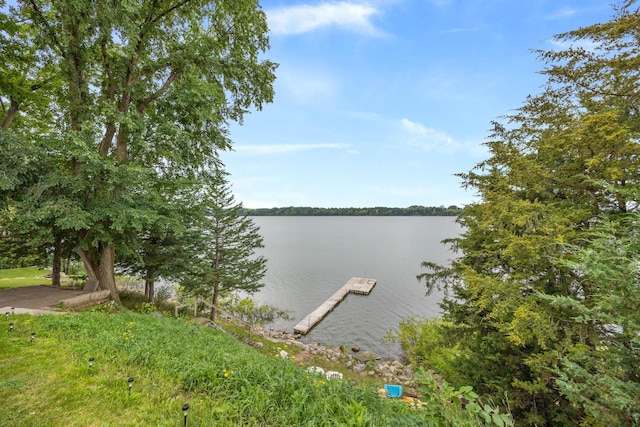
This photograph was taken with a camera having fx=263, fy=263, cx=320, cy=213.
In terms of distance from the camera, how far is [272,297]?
1017 inches

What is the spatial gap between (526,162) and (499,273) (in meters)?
3.33

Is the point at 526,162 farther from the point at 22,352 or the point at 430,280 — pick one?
the point at 22,352

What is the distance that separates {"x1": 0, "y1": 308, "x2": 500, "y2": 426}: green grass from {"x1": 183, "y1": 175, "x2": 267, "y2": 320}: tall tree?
10.7 m

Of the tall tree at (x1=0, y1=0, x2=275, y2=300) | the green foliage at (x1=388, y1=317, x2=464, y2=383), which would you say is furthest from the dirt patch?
the green foliage at (x1=388, y1=317, x2=464, y2=383)

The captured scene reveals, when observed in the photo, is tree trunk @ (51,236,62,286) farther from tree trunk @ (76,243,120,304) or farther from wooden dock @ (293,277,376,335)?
wooden dock @ (293,277,376,335)

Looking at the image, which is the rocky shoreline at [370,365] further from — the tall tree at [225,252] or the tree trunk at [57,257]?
the tree trunk at [57,257]

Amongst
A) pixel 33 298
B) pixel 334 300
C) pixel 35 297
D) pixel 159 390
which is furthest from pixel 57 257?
pixel 334 300

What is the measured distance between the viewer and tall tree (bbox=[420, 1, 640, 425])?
221 inches

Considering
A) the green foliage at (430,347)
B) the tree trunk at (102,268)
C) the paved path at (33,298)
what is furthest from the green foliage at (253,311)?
the paved path at (33,298)

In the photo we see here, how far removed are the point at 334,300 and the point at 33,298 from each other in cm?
2080

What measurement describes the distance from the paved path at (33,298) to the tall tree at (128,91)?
1.06 meters

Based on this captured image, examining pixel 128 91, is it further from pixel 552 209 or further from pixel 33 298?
pixel 552 209

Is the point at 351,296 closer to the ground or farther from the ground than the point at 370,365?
closer to the ground

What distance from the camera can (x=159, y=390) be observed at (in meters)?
3.27
